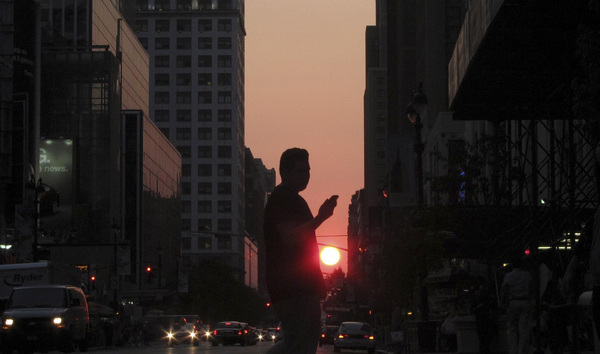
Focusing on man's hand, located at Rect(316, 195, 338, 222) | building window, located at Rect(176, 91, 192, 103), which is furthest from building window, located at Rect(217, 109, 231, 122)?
man's hand, located at Rect(316, 195, 338, 222)

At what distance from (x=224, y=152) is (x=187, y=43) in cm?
1964

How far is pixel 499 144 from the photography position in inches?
1231

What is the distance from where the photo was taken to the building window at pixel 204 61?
18638 cm

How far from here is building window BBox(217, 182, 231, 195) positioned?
614 ft

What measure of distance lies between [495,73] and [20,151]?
51867mm

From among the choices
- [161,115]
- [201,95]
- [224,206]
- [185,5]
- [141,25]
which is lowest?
[224,206]

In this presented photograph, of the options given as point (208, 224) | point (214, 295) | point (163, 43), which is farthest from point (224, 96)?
point (214, 295)

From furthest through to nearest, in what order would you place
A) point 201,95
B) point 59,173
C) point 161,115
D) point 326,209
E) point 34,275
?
point 161,115
point 201,95
point 59,173
point 34,275
point 326,209

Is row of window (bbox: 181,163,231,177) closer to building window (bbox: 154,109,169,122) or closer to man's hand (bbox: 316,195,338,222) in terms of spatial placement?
building window (bbox: 154,109,169,122)

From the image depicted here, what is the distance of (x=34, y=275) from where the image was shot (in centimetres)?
3625

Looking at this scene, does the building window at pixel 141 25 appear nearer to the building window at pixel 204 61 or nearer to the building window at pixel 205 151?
the building window at pixel 204 61

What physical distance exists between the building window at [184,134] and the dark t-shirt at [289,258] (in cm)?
18042

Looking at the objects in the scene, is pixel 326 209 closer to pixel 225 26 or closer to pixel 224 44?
pixel 224 44

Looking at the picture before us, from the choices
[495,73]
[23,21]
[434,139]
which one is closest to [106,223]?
[23,21]
